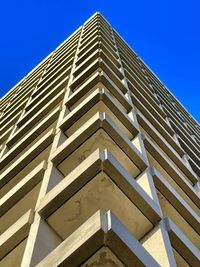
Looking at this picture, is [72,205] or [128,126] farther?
[128,126]

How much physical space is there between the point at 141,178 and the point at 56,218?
183cm

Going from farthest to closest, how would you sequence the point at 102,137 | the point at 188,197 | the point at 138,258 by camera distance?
the point at 188,197
the point at 102,137
the point at 138,258

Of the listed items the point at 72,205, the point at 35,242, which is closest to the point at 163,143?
the point at 72,205

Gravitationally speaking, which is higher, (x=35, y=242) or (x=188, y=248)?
(x=35, y=242)

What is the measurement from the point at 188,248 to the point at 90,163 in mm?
1685

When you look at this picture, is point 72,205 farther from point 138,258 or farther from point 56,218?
point 138,258

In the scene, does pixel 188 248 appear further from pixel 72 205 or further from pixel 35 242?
pixel 35 242

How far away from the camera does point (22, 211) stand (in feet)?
25.6

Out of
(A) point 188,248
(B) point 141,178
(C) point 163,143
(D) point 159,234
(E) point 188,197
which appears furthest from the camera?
(C) point 163,143

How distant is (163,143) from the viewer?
11.6 meters

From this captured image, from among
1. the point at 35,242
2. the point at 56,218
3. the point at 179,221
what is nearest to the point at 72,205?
A: the point at 56,218

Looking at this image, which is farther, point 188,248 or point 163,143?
point 163,143

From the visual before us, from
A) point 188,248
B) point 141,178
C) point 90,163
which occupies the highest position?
point 90,163

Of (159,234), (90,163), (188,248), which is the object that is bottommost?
(188,248)
